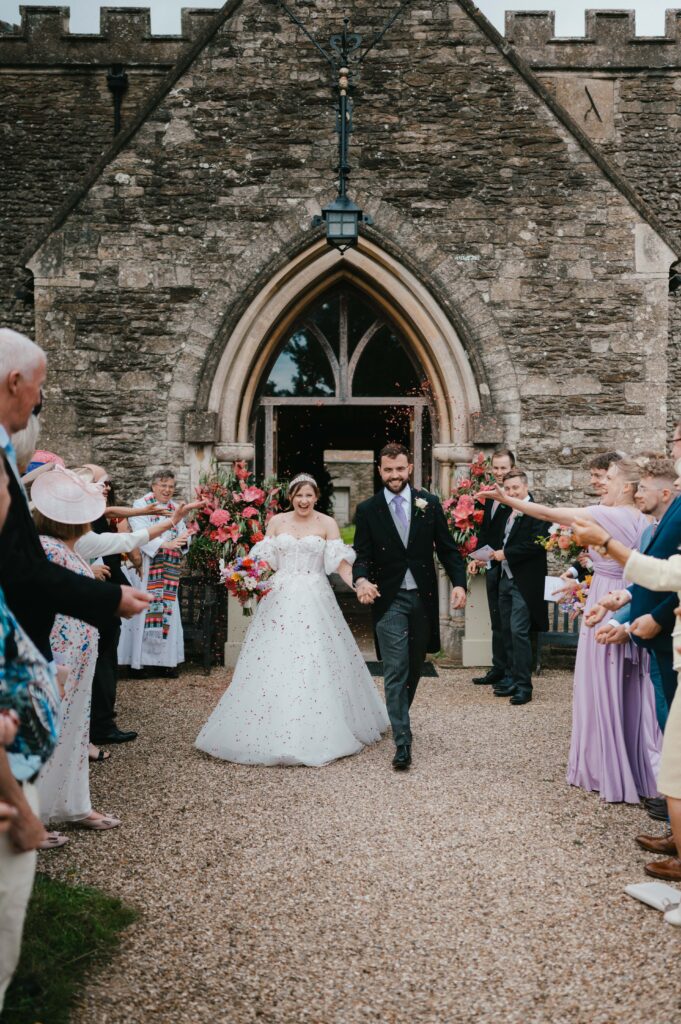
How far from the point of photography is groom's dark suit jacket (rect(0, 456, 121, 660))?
2.42 meters

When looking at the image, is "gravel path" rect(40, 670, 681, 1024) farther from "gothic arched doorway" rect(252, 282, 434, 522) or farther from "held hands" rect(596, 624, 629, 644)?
"gothic arched doorway" rect(252, 282, 434, 522)

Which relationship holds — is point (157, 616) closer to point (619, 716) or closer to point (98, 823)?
point (98, 823)

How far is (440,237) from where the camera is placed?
843cm

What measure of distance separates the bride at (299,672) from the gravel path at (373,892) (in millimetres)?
165

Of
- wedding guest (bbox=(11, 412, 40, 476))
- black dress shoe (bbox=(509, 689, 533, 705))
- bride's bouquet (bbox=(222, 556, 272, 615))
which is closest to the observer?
wedding guest (bbox=(11, 412, 40, 476))

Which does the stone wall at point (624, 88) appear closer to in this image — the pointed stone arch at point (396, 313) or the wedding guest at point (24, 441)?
the pointed stone arch at point (396, 313)

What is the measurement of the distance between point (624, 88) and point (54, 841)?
1001cm

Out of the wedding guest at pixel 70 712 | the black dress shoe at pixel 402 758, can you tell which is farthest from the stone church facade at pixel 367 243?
the wedding guest at pixel 70 712

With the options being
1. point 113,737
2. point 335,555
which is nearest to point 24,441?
point 335,555

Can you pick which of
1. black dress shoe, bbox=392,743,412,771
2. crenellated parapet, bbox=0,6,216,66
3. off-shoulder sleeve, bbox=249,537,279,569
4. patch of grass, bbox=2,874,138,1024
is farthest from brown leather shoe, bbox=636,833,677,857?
crenellated parapet, bbox=0,6,216,66

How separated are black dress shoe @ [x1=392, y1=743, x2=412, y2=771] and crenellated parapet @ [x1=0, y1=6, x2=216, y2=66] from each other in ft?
28.3

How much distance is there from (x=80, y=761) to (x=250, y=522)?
12.0 feet

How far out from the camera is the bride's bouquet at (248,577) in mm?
6008

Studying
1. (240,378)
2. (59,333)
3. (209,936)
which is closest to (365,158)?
(240,378)
